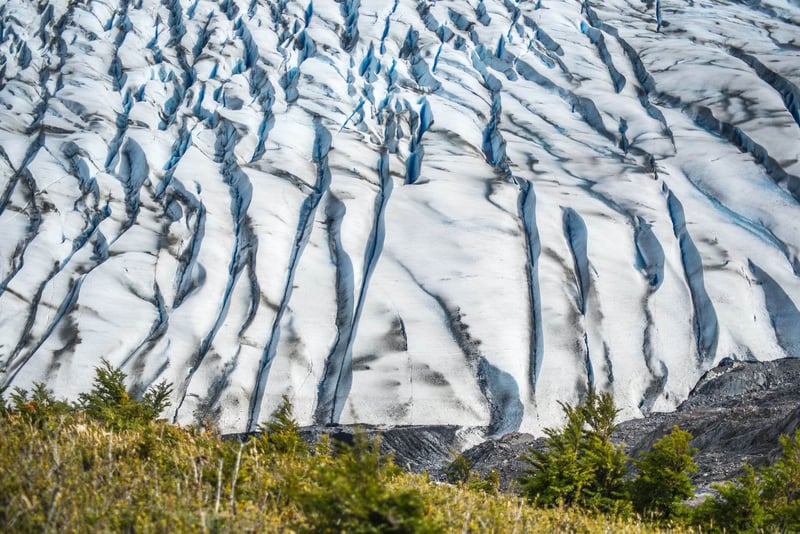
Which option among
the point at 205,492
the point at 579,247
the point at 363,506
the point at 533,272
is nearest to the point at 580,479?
the point at 205,492

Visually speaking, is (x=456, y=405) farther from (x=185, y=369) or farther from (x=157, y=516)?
(x=157, y=516)

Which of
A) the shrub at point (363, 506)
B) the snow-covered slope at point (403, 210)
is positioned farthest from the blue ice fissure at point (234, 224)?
the shrub at point (363, 506)

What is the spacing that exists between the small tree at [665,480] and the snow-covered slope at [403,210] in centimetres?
1978

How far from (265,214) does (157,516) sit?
1484 inches

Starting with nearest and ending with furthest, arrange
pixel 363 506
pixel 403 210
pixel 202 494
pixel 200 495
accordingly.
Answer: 1. pixel 363 506
2. pixel 200 495
3. pixel 202 494
4. pixel 403 210

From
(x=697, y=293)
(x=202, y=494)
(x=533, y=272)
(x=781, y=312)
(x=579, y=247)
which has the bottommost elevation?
(x=202, y=494)

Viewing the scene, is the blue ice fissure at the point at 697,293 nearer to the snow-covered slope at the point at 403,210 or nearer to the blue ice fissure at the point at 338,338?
the snow-covered slope at the point at 403,210

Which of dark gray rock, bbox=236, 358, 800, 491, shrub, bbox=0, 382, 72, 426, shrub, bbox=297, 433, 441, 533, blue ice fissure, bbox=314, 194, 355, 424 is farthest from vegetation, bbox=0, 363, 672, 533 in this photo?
blue ice fissure, bbox=314, 194, 355, 424

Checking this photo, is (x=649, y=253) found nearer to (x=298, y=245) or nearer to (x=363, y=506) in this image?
(x=298, y=245)

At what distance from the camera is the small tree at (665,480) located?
11.5 metres

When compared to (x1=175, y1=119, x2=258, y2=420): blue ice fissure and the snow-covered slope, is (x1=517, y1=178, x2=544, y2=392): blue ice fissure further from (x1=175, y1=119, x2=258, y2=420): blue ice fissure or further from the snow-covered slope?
(x1=175, y1=119, x2=258, y2=420): blue ice fissure

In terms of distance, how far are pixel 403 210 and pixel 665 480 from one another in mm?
29846

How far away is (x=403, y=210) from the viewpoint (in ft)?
132

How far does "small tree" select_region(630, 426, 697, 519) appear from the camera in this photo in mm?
11531
